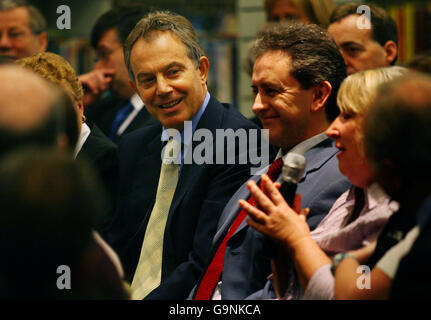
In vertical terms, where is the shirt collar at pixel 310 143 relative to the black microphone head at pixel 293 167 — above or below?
above

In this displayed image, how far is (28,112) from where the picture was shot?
1384mm

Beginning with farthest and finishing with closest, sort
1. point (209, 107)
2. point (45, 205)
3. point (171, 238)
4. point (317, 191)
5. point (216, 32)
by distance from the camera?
point (216, 32) < point (209, 107) < point (171, 238) < point (317, 191) < point (45, 205)

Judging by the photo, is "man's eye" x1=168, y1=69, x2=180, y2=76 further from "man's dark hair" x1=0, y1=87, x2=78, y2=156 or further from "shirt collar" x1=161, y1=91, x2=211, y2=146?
"man's dark hair" x1=0, y1=87, x2=78, y2=156

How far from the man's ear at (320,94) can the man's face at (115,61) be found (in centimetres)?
146

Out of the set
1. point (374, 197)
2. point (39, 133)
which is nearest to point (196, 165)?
point (374, 197)

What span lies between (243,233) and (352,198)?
0.39 meters

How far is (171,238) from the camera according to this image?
236cm

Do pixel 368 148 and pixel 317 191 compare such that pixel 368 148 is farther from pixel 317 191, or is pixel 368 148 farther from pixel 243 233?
pixel 243 233

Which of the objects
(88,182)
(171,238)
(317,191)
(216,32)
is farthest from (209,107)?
(216,32)

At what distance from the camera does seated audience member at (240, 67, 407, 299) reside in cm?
170

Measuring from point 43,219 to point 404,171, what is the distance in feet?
2.44

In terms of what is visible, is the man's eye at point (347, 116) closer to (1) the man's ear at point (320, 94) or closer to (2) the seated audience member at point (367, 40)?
(1) the man's ear at point (320, 94)

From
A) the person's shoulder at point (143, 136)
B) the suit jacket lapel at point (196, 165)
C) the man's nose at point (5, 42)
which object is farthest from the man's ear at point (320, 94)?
the man's nose at point (5, 42)

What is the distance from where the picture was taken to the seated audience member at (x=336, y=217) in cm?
170
